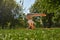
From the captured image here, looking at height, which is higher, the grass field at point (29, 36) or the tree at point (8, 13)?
the tree at point (8, 13)

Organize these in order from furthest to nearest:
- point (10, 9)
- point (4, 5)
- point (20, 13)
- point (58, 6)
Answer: point (20, 13) < point (10, 9) < point (4, 5) < point (58, 6)

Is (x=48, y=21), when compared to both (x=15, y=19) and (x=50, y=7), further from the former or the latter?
(x=50, y=7)

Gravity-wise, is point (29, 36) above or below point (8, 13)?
below

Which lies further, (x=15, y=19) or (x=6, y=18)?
(x=15, y=19)

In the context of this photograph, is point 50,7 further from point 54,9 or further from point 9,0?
point 9,0

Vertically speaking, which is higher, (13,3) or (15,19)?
(13,3)

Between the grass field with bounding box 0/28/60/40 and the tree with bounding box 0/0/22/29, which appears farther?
the tree with bounding box 0/0/22/29

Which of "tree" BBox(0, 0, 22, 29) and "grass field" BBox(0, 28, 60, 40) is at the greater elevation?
"tree" BBox(0, 0, 22, 29)

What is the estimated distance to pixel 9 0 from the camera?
→ 68.4 metres

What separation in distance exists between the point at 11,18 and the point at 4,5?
21.3 feet

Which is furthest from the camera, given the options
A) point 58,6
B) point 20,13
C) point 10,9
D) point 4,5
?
point 20,13

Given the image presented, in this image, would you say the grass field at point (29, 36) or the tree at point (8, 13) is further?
the tree at point (8, 13)

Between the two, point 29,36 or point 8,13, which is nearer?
point 29,36

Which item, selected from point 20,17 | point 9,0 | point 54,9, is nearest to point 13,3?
point 9,0
